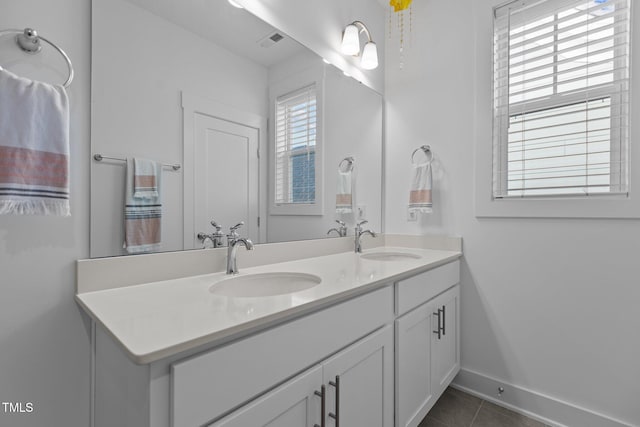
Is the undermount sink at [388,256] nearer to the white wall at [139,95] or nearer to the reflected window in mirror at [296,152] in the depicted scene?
the reflected window in mirror at [296,152]

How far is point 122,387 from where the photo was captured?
70 centimetres

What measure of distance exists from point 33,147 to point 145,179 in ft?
1.02

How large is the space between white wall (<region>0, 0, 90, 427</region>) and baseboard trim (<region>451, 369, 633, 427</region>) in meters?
1.89

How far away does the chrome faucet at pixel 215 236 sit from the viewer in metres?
1.22

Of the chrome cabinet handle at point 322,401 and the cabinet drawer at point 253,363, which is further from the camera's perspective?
the chrome cabinet handle at point 322,401

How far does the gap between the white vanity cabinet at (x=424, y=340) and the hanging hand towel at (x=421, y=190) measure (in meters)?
0.39

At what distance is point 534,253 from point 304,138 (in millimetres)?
1377

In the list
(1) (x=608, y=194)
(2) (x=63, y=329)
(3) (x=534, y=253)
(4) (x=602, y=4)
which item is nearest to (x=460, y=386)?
(3) (x=534, y=253)

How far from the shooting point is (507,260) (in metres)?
1.71

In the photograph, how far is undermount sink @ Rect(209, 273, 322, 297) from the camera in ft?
3.72

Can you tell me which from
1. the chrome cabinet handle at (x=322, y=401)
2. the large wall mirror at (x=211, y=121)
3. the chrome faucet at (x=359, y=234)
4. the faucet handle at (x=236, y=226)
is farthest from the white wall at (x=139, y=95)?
the chrome faucet at (x=359, y=234)

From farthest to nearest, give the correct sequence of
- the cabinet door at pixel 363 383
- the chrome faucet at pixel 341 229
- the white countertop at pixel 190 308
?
the chrome faucet at pixel 341 229
the cabinet door at pixel 363 383
the white countertop at pixel 190 308

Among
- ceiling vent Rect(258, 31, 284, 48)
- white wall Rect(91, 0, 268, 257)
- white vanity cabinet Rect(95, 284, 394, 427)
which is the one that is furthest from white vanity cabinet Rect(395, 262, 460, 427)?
ceiling vent Rect(258, 31, 284, 48)

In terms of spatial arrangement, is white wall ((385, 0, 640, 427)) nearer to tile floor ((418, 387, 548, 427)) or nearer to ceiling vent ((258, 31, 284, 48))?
tile floor ((418, 387, 548, 427))
